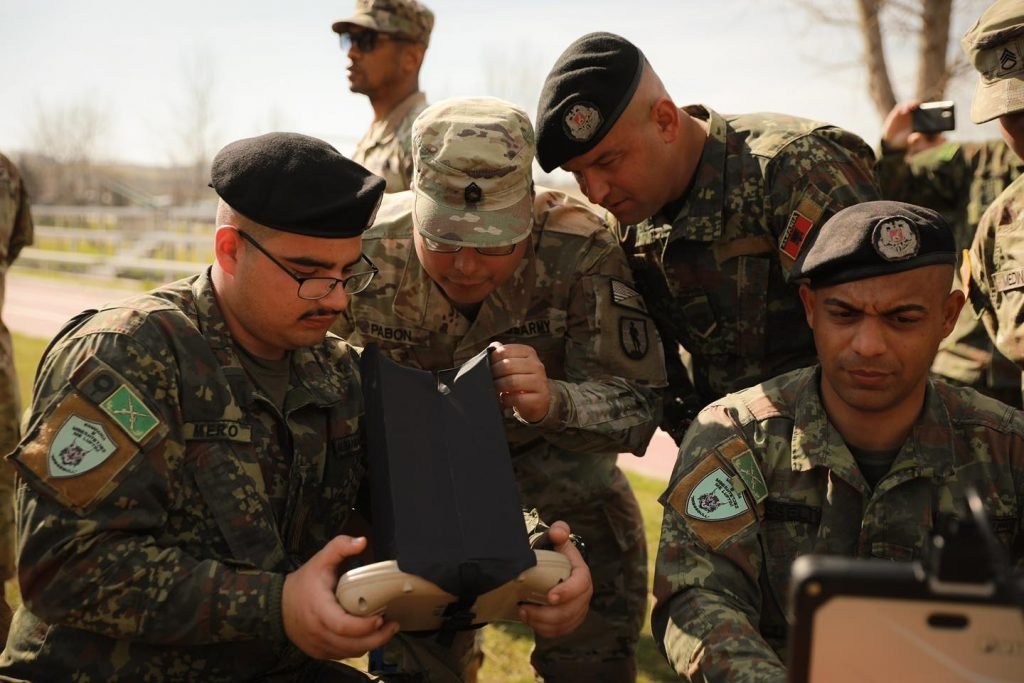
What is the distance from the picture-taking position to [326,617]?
7.32 feet

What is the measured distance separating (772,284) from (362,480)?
1.57 metres

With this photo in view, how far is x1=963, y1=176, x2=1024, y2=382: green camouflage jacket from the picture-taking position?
338 centimetres

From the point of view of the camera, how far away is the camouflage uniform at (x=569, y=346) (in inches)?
135

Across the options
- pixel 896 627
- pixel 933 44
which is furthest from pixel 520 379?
pixel 933 44

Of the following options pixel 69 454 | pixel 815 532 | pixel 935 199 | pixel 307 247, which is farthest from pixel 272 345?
pixel 935 199

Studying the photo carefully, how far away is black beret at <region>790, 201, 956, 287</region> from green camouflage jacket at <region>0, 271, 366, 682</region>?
1347 millimetres

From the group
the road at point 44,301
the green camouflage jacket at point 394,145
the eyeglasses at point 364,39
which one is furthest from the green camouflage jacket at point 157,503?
the road at point 44,301

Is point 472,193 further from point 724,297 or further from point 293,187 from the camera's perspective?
point 724,297

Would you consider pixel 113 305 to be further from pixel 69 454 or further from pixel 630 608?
pixel 630 608

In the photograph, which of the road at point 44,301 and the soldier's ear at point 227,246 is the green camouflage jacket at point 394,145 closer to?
the soldier's ear at point 227,246

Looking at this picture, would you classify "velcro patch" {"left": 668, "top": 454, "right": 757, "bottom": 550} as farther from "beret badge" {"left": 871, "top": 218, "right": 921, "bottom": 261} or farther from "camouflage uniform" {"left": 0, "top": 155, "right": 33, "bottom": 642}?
"camouflage uniform" {"left": 0, "top": 155, "right": 33, "bottom": 642}

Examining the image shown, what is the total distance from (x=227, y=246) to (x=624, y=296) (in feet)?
4.49

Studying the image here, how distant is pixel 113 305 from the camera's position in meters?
2.60

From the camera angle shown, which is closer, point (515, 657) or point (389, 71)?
point (515, 657)
